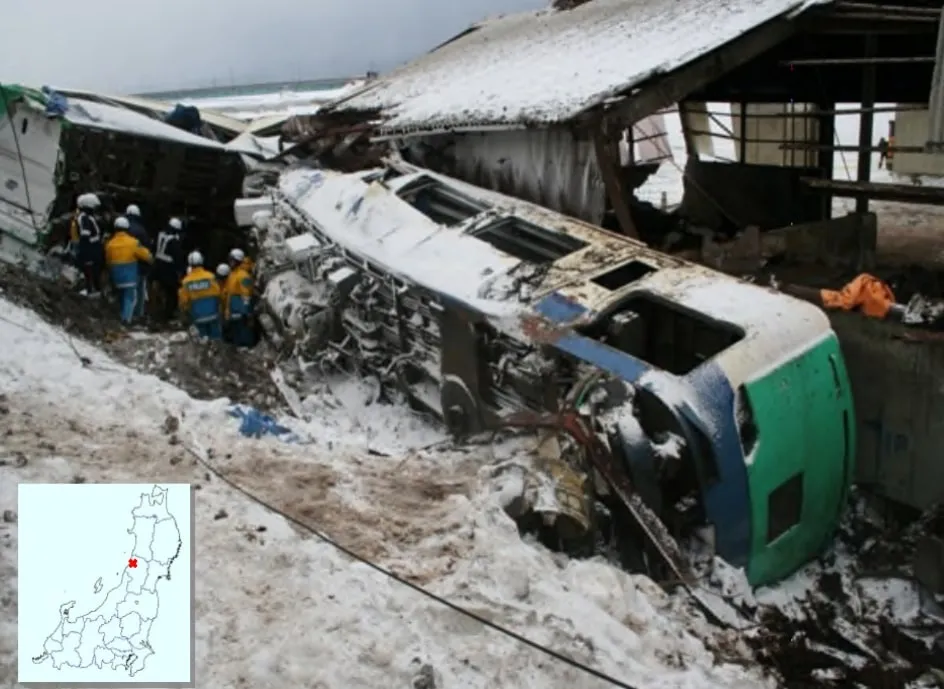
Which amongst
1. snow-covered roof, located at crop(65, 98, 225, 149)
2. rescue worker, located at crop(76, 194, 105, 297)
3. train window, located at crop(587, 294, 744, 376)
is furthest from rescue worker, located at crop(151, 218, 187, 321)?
train window, located at crop(587, 294, 744, 376)

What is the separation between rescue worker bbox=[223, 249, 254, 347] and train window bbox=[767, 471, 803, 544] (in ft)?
19.0

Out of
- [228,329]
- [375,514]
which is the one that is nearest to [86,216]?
[228,329]

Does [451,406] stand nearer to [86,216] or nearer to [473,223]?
[473,223]

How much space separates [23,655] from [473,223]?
173 inches

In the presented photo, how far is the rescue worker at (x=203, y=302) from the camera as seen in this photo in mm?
8750

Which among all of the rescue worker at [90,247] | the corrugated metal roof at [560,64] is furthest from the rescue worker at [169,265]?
the corrugated metal roof at [560,64]

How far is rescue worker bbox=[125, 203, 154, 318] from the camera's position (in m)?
9.46

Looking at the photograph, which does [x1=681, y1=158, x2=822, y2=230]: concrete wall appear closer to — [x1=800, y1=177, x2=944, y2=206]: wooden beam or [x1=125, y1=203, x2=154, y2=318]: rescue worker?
[x1=800, y1=177, x2=944, y2=206]: wooden beam

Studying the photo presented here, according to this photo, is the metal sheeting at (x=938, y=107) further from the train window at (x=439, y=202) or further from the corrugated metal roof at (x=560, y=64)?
the train window at (x=439, y=202)

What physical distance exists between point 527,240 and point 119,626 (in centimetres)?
430

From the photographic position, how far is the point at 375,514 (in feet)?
14.4

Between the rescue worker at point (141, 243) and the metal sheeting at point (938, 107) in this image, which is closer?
the metal sheeting at point (938, 107)

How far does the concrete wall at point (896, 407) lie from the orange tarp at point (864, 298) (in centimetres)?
7

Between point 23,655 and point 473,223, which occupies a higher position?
point 473,223
